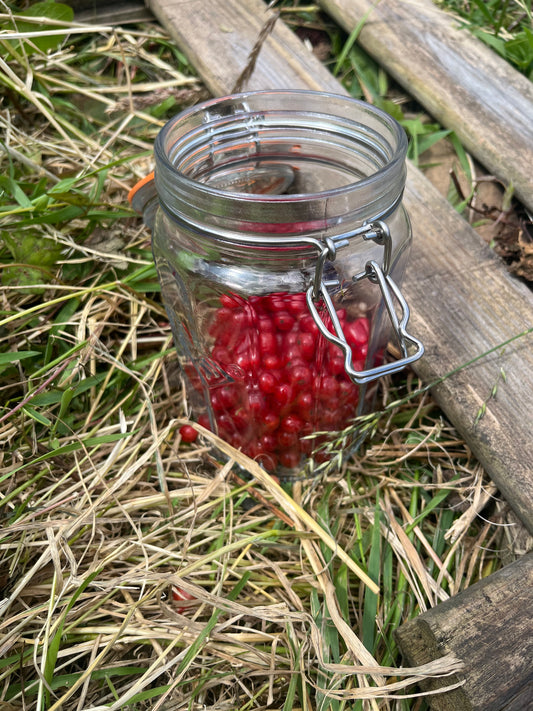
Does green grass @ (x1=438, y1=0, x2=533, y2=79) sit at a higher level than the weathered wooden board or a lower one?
higher

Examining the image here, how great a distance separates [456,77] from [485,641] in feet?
4.41

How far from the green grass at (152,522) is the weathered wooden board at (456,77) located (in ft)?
2.03

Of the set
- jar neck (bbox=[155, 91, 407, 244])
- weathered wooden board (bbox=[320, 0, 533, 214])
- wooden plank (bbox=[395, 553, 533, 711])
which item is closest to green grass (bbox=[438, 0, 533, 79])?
weathered wooden board (bbox=[320, 0, 533, 214])

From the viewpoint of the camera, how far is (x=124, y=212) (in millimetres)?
1413

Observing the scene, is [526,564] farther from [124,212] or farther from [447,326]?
[124,212]

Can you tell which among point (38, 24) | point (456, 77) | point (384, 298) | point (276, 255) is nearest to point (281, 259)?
point (276, 255)

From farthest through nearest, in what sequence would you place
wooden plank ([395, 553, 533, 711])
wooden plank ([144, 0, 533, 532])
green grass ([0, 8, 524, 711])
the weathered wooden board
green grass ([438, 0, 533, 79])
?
green grass ([438, 0, 533, 79])
the weathered wooden board
wooden plank ([144, 0, 533, 532])
green grass ([0, 8, 524, 711])
wooden plank ([395, 553, 533, 711])

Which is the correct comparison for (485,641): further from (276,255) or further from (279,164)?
(279,164)

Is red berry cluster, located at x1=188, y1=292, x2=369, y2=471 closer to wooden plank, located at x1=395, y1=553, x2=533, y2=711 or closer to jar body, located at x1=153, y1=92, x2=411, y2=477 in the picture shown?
jar body, located at x1=153, y1=92, x2=411, y2=477

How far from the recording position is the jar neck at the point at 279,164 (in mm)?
837

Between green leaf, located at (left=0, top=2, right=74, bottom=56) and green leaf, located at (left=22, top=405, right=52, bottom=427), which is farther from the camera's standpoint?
green leaf, located at (left=0, top=2, right=74, bottom=56)

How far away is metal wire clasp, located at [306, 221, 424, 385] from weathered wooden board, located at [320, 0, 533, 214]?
0.69m

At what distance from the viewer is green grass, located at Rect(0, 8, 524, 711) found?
915mm

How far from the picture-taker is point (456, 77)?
1.61 meters
